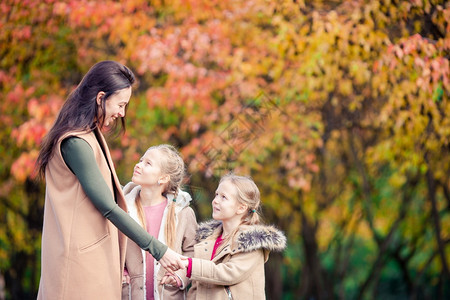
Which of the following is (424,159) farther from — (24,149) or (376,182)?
(24,149)

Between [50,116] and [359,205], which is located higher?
[50,116]

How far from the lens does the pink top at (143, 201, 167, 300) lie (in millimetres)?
3172

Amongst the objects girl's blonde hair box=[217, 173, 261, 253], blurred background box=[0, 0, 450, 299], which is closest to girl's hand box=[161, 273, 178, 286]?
girl's blonde hair box=[217, 173, 261, 253]

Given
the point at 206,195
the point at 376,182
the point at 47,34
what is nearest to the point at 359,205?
the point at 376,182

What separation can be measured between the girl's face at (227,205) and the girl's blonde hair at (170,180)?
0.24 meters

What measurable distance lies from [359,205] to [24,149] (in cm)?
554

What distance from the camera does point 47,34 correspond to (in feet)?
23.1

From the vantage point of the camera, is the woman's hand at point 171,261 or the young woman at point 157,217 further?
the young woman at point 157,217

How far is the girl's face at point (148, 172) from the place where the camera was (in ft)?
10.7

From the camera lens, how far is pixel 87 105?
273 centimetres

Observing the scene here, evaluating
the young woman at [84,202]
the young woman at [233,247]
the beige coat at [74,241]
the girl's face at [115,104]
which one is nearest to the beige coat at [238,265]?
the young woman at [233,247]

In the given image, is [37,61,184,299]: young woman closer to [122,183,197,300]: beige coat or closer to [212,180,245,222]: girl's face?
[122,183,197,300]: beige coat

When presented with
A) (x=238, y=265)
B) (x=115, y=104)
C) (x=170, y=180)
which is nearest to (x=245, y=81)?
(x=170, y=180)

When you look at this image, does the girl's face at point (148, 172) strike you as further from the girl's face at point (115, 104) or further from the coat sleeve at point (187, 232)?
the girl's face at point (115, 104)
